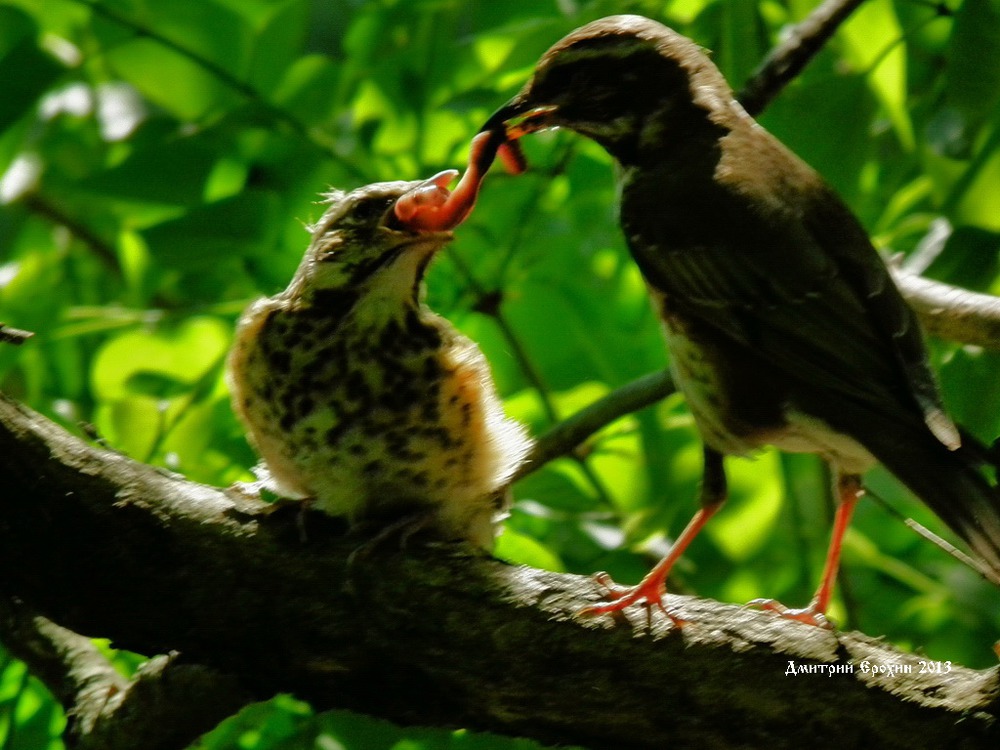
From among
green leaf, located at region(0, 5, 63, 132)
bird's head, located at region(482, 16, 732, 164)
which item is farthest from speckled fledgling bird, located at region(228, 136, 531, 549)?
green leaf, located at region(0, 5, 63, 132)

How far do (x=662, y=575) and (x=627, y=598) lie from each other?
0.23 m

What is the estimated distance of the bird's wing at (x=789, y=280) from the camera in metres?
2.87

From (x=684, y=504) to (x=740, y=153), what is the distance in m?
1.12

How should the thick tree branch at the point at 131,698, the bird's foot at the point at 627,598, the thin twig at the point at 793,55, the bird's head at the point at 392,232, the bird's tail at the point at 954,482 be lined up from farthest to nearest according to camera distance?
the thin twig at the point at 793,55 < the bird's head at the point at 392,232 < the thick tree branch at the point at 131,698 < the bird's foot at the point at 627,598 < the bird's tail at the point at 954,482

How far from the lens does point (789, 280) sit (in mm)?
2965

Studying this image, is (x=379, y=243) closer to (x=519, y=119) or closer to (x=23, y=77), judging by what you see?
(x=519, y=119)

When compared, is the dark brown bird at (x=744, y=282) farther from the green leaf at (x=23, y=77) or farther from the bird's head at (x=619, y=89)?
the green leaf at (x=23, y=77)

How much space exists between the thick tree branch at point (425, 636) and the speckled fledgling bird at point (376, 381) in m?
0.38

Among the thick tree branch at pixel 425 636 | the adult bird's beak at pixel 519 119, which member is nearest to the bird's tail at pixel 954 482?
Result: the thick tree branch at pixel 425 636

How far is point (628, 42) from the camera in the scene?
321 cm

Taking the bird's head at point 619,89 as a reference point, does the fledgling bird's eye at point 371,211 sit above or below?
below

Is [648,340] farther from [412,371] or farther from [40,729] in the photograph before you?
[40,729]

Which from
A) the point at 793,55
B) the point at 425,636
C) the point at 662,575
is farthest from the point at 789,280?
the point at 425,636

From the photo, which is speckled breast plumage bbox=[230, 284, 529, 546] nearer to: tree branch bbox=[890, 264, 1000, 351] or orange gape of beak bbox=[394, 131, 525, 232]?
orange gape of beak bbox=[394, 131, 525, 232]
